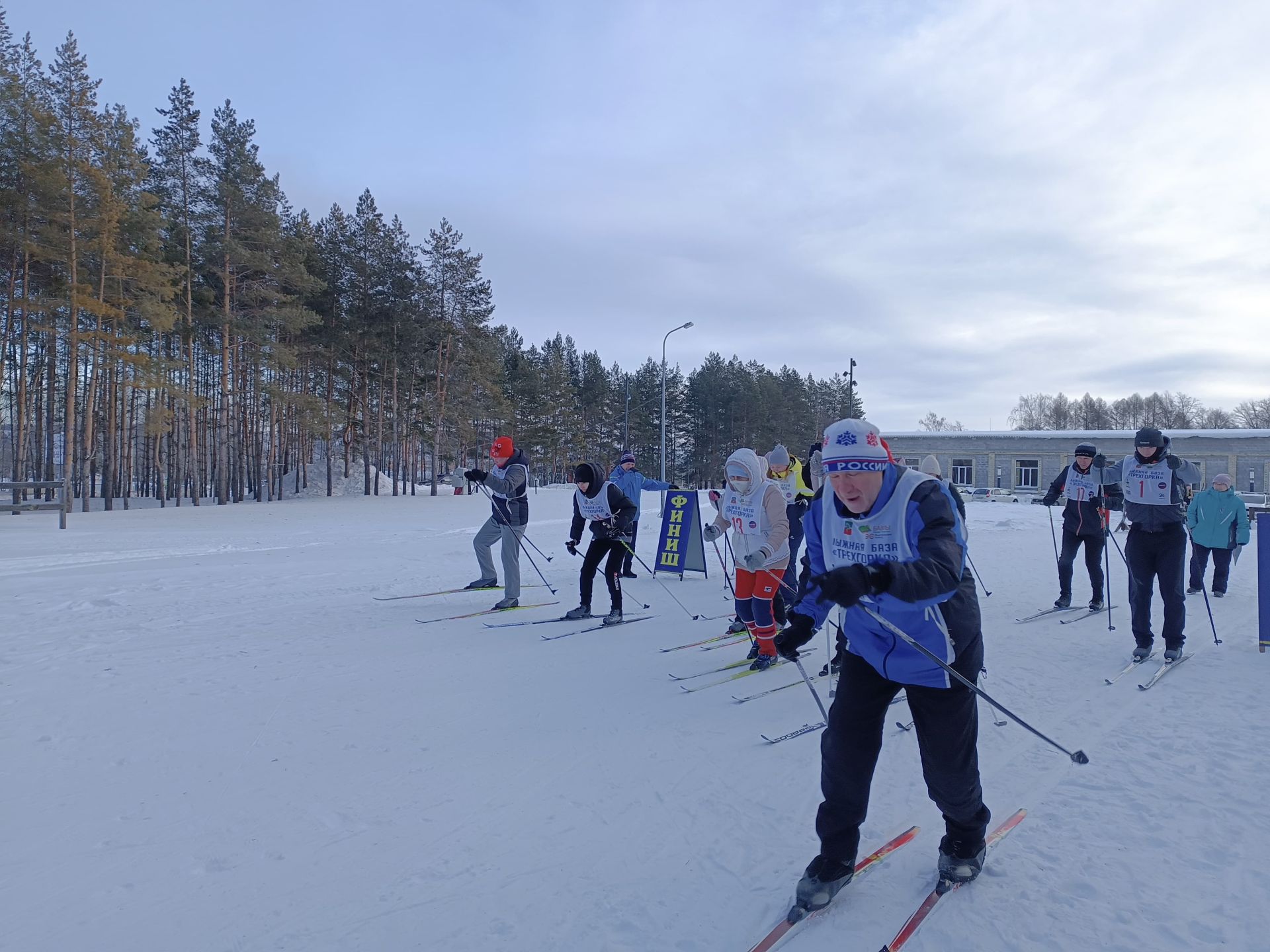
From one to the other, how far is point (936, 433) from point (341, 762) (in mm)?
53620

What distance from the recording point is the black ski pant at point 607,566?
305 inches

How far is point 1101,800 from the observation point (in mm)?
3414

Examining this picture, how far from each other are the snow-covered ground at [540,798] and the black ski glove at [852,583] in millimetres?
1198

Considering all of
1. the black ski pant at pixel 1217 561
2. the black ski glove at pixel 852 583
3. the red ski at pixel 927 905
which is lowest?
the red ski at pixel 927 905

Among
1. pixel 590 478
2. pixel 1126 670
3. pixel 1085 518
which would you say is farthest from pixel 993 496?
pixel 590 478

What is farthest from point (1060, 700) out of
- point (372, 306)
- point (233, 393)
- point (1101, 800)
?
point (372, 306)

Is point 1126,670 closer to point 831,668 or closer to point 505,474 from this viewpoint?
point 831,668

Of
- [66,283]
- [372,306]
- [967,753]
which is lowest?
[967,753]

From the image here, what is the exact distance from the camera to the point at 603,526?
7648 mm

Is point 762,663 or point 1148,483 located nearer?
point 762,663

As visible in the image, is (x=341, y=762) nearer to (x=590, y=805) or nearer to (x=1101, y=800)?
(x=590, y=805)

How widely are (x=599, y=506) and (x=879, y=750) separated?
5300 millimetres

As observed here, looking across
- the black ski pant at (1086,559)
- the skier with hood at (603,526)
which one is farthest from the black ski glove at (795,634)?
the black ski pant at (1086,559)

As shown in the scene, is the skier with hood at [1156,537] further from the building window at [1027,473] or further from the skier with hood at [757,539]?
the building window at [1027,473]
